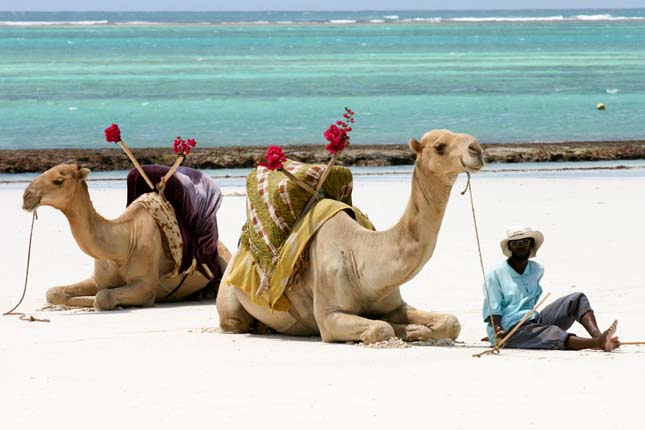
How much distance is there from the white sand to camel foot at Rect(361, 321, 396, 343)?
0.41 feet

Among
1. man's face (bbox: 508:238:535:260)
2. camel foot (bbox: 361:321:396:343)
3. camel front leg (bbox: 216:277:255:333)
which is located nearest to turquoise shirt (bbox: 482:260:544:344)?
man's face (bbox: 508:238:535:260)

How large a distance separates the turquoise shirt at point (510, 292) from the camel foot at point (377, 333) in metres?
0.64

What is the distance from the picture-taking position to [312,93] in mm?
55688

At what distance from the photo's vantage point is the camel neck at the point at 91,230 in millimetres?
10875

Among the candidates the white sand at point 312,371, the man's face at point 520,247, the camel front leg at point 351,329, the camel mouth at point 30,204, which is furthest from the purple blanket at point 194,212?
the man's face at point 520,247

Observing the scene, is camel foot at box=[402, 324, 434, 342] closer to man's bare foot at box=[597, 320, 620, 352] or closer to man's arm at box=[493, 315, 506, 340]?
man's arm at box=[493, 315, 506, 340]

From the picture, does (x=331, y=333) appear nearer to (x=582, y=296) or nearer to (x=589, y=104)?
(x=582, y=296)

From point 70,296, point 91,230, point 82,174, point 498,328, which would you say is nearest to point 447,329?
point 498,328

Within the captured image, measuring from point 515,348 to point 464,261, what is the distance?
14.7 ft

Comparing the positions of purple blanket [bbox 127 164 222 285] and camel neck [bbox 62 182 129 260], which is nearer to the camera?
camel neck [bbox 62 182 129 260]

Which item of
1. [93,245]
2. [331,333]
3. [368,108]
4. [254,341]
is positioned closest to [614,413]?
[331,333]

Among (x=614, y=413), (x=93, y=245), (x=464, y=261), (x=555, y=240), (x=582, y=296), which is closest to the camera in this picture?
(x=614, y=413)

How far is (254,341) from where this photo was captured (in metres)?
9.29

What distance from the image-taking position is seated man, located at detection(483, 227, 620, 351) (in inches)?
336
